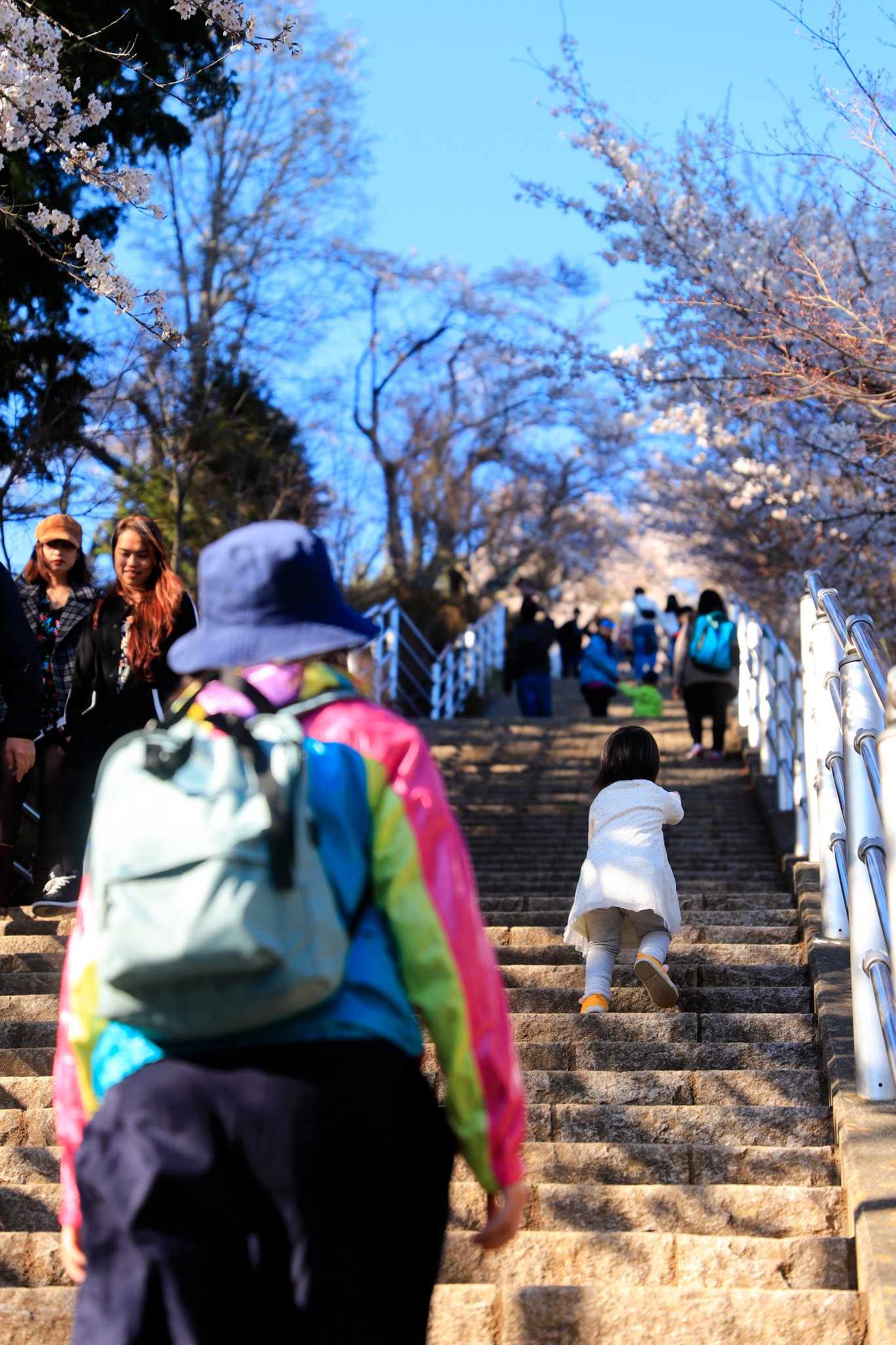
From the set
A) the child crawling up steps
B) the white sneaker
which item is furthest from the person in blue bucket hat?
the white sneaker

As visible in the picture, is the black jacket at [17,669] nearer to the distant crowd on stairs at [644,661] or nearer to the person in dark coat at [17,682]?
the person in dark coat at [17,682]

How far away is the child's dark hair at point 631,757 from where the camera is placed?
4.48 m

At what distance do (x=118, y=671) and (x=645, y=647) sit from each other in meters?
11.9

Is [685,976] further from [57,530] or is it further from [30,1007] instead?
[57,530]

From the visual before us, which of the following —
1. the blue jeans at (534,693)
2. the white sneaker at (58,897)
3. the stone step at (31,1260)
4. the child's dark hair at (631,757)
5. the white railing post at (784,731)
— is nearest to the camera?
the stone step at (31,1260)

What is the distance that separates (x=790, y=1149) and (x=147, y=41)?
5930 mm

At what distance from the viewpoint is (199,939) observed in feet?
4.89

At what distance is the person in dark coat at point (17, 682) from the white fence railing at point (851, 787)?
266cm

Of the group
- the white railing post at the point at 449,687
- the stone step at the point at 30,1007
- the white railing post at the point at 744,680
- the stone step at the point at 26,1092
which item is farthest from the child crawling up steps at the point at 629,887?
the white railing post at the point at 449,687

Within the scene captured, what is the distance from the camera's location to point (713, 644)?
961cm

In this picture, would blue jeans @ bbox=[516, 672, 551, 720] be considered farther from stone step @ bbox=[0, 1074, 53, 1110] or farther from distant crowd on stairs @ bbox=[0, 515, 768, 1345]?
distant crowd on stairs @ bbox=[0, 515, 768, 1345]

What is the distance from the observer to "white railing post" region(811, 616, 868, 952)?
4.48 metres

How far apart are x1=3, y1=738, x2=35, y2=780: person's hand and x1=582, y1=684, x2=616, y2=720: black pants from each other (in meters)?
8.85

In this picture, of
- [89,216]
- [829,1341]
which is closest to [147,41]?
[89,216]
